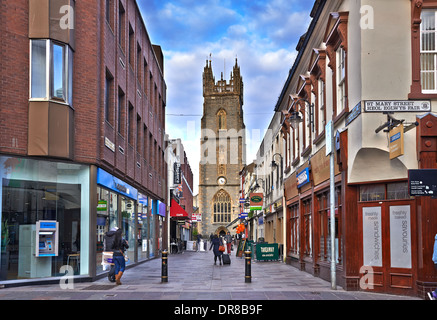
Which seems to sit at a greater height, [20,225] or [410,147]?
[410,147]

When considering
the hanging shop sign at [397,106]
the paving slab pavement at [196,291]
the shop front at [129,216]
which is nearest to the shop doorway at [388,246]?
the paving slab pavement at [196,291]

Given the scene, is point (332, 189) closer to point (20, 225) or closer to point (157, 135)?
point (20, 225)

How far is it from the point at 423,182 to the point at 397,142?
41.3 inches

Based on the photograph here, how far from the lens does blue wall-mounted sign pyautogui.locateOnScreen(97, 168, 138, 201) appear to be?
59.1ft

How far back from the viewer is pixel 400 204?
43.3 feet

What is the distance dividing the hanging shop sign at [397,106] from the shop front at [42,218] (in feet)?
29.5

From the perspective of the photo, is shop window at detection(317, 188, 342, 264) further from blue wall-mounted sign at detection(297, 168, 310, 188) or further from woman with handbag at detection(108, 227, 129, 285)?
woman with handbag at detection(108, 227, 129, 285)

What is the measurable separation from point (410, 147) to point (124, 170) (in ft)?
42.2

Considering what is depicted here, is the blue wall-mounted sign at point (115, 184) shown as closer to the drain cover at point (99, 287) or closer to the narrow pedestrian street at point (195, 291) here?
the narrow pedestrian street at point (195, 291)

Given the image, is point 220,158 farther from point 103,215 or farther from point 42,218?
point 42,218

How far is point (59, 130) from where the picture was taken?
51.4 feet

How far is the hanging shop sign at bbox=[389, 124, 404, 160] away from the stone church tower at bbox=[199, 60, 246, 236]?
84.1m

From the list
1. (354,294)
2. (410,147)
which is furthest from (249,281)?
(410,147)

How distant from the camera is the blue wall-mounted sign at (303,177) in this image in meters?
20.5
